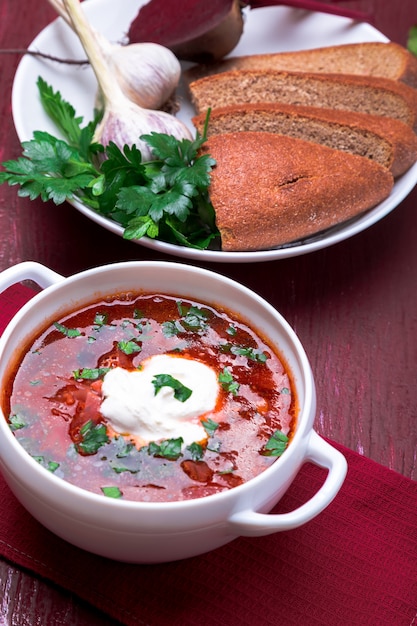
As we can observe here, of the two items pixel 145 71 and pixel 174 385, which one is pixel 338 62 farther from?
pixel 174 385

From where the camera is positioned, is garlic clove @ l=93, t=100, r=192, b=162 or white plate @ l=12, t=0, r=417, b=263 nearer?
white plate @ l=12, t=0, r=417, b=263

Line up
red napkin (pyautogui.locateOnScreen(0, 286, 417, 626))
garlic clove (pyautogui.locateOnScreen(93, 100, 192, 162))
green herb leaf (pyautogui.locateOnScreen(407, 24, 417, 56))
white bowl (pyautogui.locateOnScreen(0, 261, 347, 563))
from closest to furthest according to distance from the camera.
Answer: white bowl (pyautogui.locateOnScreen(0, 261, 347, 563))
red napkin (pyautogui.locateOnScreen(0, 286, 417, 626))
garlic clove (pyautogui.locateOnScreen(93, 100, 192, 162))
green herb leaf (pyautogui.locateOnScreen(407, 24, 417, 56))

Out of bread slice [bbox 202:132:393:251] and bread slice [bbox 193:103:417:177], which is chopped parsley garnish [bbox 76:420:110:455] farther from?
bread slice [bbox 193:103:417:177]

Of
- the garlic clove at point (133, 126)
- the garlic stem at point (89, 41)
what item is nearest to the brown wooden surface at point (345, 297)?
the garlic clove at point (133, 126)

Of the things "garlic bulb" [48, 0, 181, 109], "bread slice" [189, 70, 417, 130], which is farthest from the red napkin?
"bread slice" [189, 70, 417, 130]

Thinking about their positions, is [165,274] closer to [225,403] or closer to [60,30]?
[225,403]

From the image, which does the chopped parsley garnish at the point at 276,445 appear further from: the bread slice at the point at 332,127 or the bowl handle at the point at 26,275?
the bread slice at the point at 332,127
